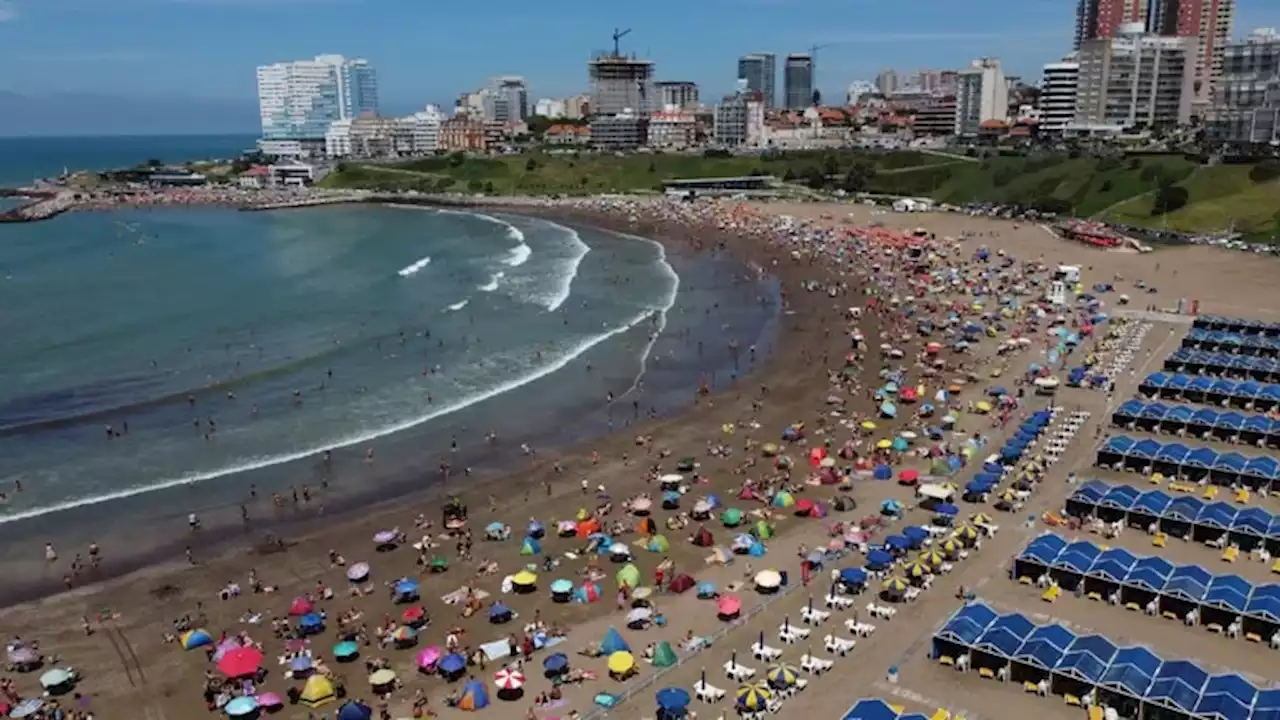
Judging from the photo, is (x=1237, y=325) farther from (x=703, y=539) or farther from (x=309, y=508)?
(x=309, y=508)

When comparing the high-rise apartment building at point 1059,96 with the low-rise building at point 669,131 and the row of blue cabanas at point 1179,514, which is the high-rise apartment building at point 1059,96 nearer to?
the low-rise building at point 669,131

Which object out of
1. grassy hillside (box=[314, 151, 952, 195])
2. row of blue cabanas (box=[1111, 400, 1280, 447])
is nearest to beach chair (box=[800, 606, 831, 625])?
row of blue cabanas (box=[1111, 400, 1280, 447])

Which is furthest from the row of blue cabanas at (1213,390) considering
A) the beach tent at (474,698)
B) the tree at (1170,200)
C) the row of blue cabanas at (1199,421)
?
the tree at (1170,200)

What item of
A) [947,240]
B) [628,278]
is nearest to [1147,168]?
[947,240]

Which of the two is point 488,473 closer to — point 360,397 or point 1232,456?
point 360,397

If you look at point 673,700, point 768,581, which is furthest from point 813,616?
point 673,700

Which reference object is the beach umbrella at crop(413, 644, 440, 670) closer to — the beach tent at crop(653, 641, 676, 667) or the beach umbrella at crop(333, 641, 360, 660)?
the beach umbrella at crop(333, 641, 360, 660)
